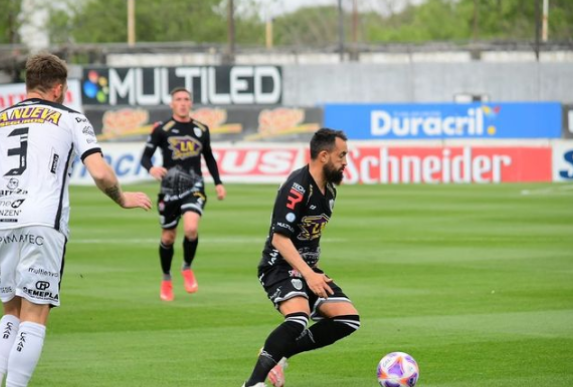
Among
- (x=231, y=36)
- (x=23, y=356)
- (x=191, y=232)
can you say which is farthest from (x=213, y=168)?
(x=231, y=36)

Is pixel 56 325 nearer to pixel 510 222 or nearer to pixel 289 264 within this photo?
pixel 289 264

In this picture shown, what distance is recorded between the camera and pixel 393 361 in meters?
8.60

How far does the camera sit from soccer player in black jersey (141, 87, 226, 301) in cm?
1430

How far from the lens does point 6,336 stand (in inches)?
303

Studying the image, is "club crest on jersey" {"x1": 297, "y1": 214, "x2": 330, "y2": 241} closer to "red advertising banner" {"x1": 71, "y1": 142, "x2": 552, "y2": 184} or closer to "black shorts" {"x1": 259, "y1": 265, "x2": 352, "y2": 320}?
"black shorts" {"x1": 259, "y1": 265, "x2": 352, "y2": 320}

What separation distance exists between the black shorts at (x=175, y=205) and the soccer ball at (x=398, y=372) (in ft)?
19.9

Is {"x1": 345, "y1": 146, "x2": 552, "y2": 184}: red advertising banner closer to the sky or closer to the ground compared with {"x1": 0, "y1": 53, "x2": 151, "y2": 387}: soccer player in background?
closer to the ground

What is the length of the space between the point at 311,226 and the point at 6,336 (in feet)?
7.41

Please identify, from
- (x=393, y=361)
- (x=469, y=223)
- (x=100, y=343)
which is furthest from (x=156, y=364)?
(x=469, y=223)

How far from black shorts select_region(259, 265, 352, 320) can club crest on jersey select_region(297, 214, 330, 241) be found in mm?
241

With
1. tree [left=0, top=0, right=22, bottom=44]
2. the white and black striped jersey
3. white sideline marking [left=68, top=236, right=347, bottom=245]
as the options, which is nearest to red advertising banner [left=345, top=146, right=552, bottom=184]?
white sideline marking [left=68, top=236, right=347, bottom=245]

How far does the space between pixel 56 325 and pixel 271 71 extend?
119 feet

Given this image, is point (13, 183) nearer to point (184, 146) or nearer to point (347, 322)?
point (347, 322)

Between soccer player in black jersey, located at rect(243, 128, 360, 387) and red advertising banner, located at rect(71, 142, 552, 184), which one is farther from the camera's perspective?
red advertising banner, located at rect(71, 142, 552, 184)
